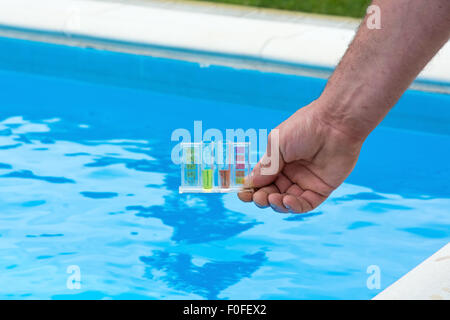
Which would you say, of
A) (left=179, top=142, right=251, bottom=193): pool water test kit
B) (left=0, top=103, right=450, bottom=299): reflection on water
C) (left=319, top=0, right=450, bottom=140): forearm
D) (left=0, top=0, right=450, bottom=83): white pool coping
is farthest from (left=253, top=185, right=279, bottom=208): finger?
(left=0, top=0, right=450, bottom=83): white pool coping

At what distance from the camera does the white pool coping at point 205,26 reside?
17.0ft

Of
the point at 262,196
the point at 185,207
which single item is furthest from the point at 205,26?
the point at 262,196

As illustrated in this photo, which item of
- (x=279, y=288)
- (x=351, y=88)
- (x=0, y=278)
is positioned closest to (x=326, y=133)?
(x=351, y=88)

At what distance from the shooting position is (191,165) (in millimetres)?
2688

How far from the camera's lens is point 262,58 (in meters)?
5.26

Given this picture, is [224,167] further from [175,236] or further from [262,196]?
[175,236]

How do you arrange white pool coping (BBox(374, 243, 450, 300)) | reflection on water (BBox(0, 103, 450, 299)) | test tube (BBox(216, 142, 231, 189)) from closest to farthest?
white pool coping (BBox(374, 243, 450, 300)) < test tube (BBox(216, 142, 231, 189)) < reflection on water (BBox(0, 103, 450, 299))

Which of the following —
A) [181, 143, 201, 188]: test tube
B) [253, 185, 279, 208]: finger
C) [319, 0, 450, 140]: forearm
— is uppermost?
[181, 143, 201, 188]: test tube

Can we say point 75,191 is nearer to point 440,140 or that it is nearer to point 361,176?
point 361,176

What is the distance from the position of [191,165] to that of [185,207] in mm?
1156

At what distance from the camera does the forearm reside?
72.2 inches

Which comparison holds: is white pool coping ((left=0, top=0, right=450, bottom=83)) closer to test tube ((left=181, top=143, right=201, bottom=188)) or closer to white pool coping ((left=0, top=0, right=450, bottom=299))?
white pool coping ((left=0, top=0, right=450, bottom=299))

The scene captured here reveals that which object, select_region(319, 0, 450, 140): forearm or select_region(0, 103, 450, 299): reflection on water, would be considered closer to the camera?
select_region(319, 0, 450, 140): forearm

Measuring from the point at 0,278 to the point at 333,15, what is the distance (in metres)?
3.66
